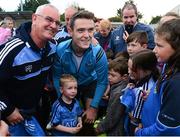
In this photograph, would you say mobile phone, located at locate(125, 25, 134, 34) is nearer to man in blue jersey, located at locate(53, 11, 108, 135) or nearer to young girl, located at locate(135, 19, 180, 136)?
man in blue jersey, located at locate(53, 11, 108, 135)

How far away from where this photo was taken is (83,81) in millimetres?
4961

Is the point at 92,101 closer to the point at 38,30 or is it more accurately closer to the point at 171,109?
the point at 38,30

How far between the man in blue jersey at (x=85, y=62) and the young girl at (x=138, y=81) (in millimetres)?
852

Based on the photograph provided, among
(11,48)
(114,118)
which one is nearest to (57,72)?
(11,48)

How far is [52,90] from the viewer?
17.4 feet

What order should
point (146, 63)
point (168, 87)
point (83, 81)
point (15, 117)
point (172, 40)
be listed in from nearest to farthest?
point (168, 87) < point (172, 40) < point (146, 63) < point (15, 117) < point (83, 81)

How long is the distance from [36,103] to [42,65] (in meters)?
0.53

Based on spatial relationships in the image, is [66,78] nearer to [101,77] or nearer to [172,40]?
[101,77]

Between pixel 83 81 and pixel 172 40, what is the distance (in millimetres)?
2143

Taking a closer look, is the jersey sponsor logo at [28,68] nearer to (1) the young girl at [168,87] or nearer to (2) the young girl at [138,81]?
(2) the young girl at [138,81]

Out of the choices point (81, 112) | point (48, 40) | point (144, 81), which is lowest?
point (81, 112)

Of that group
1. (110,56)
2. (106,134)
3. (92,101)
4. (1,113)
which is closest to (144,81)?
(106,134)

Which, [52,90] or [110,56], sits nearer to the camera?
[52,90]

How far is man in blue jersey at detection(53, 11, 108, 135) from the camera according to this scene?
4.52m
